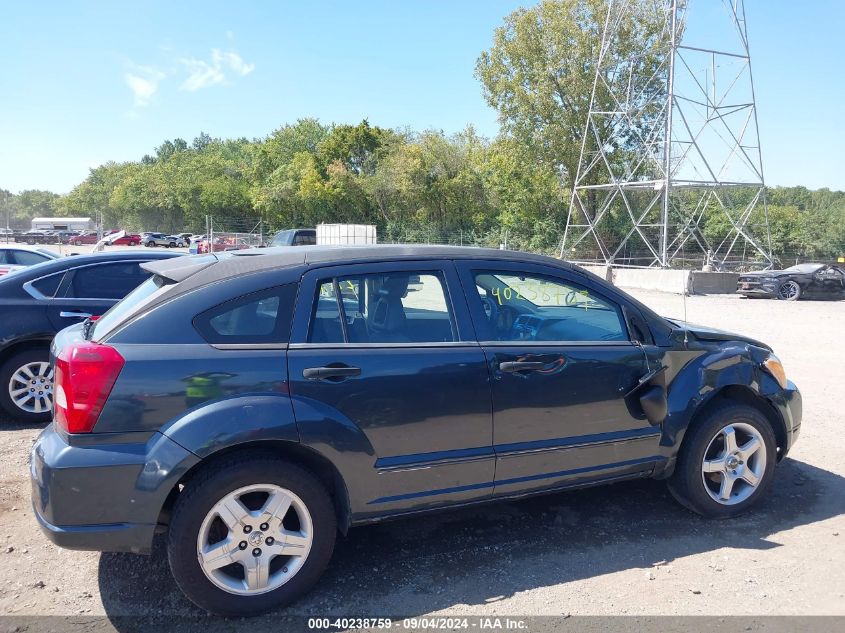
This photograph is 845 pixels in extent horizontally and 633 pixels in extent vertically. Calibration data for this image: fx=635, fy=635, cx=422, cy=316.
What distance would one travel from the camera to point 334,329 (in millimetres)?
3256

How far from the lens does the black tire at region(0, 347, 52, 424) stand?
19.4 feet

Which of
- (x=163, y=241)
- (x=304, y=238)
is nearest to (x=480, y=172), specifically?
(x=304, y=238)

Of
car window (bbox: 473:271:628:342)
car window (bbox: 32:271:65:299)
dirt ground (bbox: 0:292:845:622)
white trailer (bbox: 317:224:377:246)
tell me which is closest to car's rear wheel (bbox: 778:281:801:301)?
white trailer (bbox: 317:224:377:246)

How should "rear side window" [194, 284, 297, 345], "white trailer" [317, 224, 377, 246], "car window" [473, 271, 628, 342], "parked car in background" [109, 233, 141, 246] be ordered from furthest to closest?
"parked car in background" [109, 233, 141, 246]
"white trailer" [317, 224, 377, 246]
"car window" [473, 271, 628, 342]
"rear side window" [194, 284, 297, 345]

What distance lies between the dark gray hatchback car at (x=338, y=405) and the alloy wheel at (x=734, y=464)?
21 millimetres

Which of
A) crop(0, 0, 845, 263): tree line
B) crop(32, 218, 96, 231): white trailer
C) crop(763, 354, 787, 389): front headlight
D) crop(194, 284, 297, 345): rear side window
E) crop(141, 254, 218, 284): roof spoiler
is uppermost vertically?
crop(0, 0, 845, 263): tree line

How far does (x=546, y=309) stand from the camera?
158 inches

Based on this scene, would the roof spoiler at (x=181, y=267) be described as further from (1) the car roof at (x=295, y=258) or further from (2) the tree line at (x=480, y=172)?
(2) the tree line at (x=480, y=172)

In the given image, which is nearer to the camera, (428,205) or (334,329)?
(334,329)

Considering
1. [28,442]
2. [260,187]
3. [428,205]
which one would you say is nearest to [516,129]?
[428,205]

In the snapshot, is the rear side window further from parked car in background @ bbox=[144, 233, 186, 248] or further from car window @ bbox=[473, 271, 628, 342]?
parked car in background @ bbox=[144, 233, 186, 248]

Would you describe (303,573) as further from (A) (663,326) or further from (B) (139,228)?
(B) (139,228)

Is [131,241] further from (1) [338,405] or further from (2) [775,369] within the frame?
(2) [775,369]

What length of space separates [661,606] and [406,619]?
1.29 m
